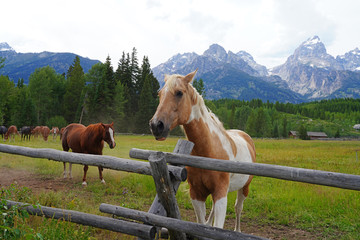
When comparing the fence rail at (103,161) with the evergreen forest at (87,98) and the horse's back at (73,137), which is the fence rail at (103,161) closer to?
the horse's back at (73,137)

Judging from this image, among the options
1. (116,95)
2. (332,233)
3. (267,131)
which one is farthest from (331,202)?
(267,131)

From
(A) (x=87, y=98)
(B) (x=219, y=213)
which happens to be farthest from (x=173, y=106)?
(A) (x=87, y=98)

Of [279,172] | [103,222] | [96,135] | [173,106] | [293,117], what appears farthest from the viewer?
[293,117]

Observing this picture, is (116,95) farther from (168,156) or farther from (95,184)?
(168,156)

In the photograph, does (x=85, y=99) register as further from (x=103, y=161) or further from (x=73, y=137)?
(x=103, y=161)

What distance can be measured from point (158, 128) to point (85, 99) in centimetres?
3867

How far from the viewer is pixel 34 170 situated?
10.9 m

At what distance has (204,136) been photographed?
3473 millimetres

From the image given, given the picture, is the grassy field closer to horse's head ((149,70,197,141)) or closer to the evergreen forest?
horse's head ((149,70,197,141))

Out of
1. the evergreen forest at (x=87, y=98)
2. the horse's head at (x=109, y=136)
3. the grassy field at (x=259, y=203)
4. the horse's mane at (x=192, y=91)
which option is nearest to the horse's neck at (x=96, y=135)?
the horse's head at (x=109, y=136)

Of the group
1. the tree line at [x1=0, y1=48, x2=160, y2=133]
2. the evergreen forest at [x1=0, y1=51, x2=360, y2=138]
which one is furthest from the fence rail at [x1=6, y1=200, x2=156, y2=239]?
the tree line at [x1=0, y1=48, x2=160, y2=133]

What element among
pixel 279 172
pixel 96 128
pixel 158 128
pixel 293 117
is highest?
pixel 293 117

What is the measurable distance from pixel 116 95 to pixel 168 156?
38.7m

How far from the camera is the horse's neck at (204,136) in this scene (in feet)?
11.3
